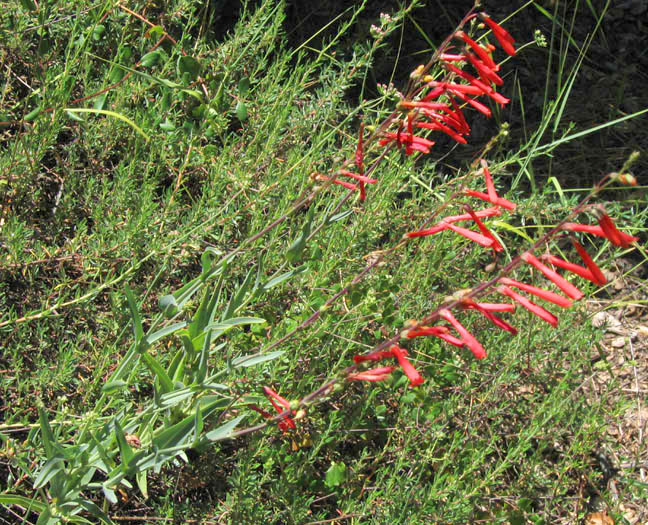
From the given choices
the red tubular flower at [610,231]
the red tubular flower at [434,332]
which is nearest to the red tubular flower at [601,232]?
the red tubular flower at [610,231]

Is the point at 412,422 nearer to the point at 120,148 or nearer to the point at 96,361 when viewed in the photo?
the point at 96,361

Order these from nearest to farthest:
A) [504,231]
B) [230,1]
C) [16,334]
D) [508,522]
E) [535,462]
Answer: [16,334], [535,462], [508,522], [504,231], [230,1]

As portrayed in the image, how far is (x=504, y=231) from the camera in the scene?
3635 mm

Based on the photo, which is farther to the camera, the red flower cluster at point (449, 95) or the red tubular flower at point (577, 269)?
the red flower cluster at point (449, 95)

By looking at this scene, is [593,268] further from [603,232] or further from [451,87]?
[451,87]

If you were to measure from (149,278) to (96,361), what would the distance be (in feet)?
1.35

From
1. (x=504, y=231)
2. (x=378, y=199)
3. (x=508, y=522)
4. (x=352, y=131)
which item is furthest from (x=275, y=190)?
(x=508, y=522)

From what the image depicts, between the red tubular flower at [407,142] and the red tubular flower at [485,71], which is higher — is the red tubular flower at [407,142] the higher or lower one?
the lower one

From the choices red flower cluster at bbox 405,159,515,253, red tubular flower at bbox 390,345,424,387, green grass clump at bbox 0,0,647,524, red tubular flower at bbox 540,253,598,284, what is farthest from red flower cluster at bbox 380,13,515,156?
red tubular flower at bbox 390,345,424,387

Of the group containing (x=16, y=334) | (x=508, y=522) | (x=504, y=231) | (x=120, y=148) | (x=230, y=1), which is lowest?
(x=508, y=522)

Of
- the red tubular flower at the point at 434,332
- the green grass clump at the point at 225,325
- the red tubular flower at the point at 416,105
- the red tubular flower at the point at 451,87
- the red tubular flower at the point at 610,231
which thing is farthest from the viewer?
the green grass clump at the point at 225,325

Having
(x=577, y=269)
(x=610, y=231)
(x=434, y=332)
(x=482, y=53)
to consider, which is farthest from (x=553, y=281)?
(x=482, y=53)

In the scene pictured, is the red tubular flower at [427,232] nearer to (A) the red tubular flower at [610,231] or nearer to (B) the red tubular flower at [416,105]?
(B) the red tubular flower at [416,105]

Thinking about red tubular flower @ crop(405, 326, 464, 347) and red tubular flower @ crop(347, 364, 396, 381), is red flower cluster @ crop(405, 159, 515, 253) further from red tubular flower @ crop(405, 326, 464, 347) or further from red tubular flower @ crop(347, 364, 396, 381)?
red tubular flower @ crop(347, 364, 396, 381)
